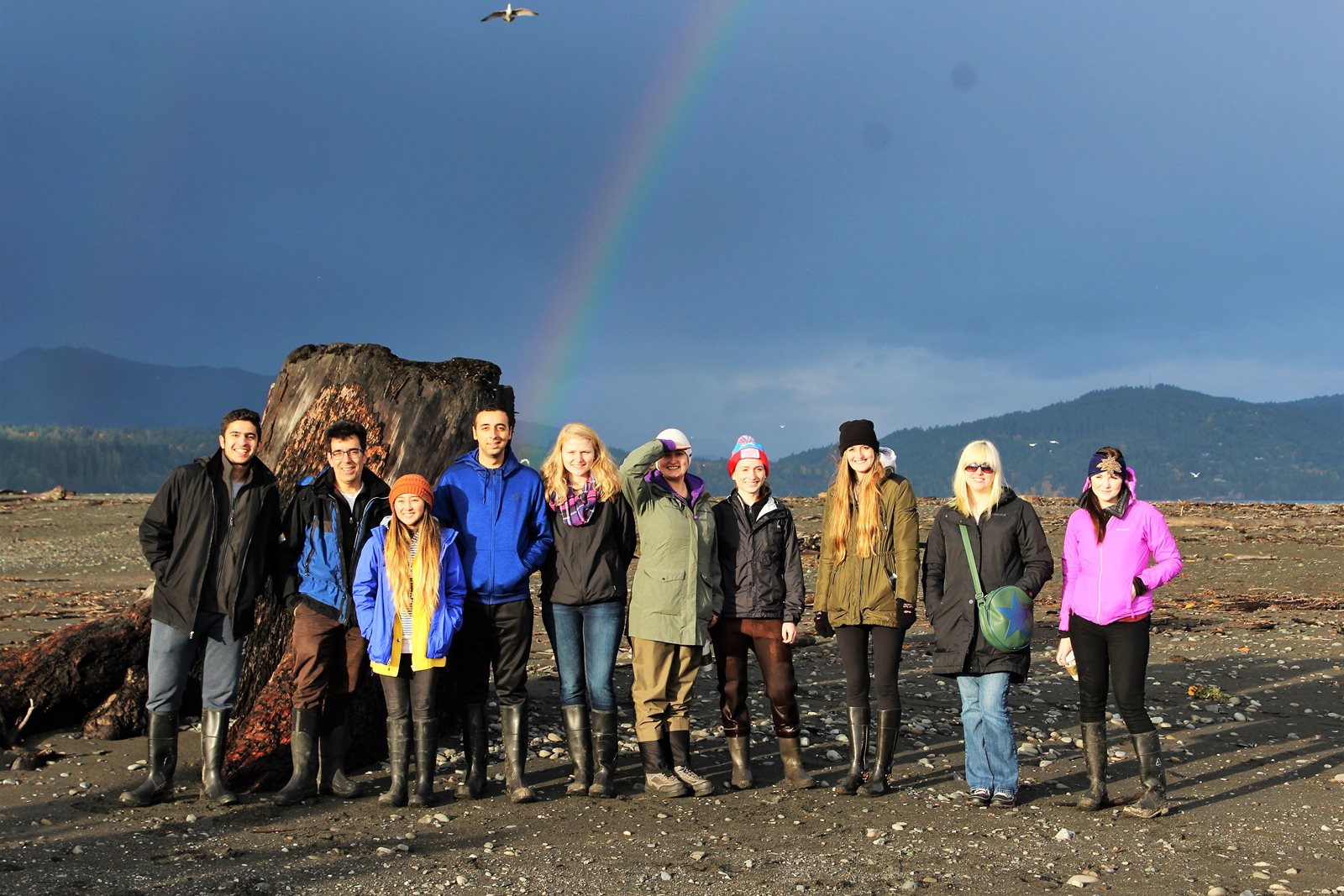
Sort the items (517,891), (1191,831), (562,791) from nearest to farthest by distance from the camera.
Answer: (517,891) → (1191,831) → (562,791)

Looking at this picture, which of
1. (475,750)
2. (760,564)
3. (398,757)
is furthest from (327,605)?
(760,564)

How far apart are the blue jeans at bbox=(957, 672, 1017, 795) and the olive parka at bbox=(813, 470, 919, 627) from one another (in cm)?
69

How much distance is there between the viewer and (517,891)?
6055 millimetres

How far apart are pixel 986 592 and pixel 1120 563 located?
0.86 m

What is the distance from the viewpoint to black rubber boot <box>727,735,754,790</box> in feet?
27.3

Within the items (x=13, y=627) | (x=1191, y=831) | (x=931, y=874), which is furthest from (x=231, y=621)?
(x=13, y=627)

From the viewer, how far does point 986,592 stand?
7.92 meters

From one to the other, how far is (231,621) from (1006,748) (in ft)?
16.8

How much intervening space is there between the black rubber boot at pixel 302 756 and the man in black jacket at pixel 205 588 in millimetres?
356

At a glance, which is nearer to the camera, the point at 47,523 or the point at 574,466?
the point at 574,466

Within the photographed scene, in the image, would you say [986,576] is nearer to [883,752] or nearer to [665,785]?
[883,752]

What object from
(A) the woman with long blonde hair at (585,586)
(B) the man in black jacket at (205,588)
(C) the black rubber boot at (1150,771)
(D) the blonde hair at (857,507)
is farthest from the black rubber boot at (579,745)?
(C) the black rubber boot at (1150,771)

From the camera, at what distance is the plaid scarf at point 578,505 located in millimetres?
7891

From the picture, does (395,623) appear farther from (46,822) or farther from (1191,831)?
(1191,831)
